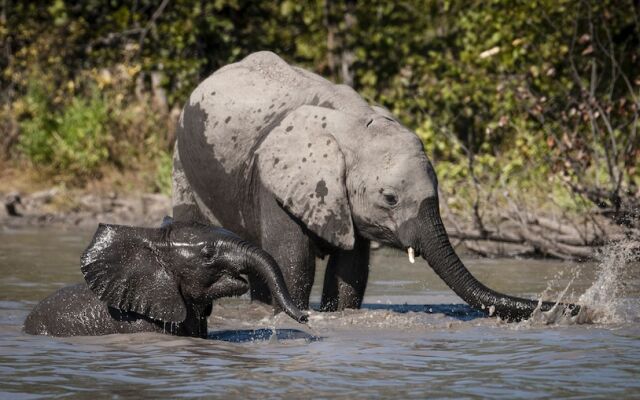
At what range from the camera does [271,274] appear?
6922 millimetres

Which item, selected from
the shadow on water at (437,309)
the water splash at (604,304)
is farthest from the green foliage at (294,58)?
the shadow on water at (437,309)

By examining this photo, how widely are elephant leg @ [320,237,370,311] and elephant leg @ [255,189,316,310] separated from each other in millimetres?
252

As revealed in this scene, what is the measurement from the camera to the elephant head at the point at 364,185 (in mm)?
8258

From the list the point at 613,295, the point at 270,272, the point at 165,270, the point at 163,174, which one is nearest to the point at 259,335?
the point at 165,270

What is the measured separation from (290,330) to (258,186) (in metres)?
1.22

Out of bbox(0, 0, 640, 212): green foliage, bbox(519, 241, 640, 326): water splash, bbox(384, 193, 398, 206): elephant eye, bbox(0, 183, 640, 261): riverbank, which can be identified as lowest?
bbox(519, 241, 640, 326): water splash

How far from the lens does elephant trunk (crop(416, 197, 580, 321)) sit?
8.23 metres

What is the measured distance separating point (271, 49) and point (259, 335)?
1132 centimetres

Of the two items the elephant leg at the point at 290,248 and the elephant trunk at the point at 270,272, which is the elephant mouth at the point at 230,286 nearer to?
the elephant trunk at the point at 270,272

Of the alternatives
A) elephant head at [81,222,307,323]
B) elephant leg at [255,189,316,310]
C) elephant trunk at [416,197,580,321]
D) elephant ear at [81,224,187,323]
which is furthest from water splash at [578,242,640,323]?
elephant ear at [81,224,187,323]

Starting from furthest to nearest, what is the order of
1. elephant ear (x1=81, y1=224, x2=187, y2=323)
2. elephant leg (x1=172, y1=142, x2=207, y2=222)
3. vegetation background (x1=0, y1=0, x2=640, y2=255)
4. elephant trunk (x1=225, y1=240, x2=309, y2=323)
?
1. vegetation background (x1=0, y1=0, x2=640, y2=255)
2. elephant leg (x1=172, y1=142, x2=207, y2=222)
3. elephant ear (x1=81, y1=224, x2=187, y2=323)
4. elephant trunk (x1=225, y1=240, x2=309, y2=323)

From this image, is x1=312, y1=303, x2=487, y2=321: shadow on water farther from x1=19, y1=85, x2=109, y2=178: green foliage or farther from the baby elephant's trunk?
x1=19, y1=85, x2=109, y2=178: green foliage

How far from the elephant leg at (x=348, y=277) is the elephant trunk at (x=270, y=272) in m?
1.81

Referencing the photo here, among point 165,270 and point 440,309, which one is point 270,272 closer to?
point 165,270
